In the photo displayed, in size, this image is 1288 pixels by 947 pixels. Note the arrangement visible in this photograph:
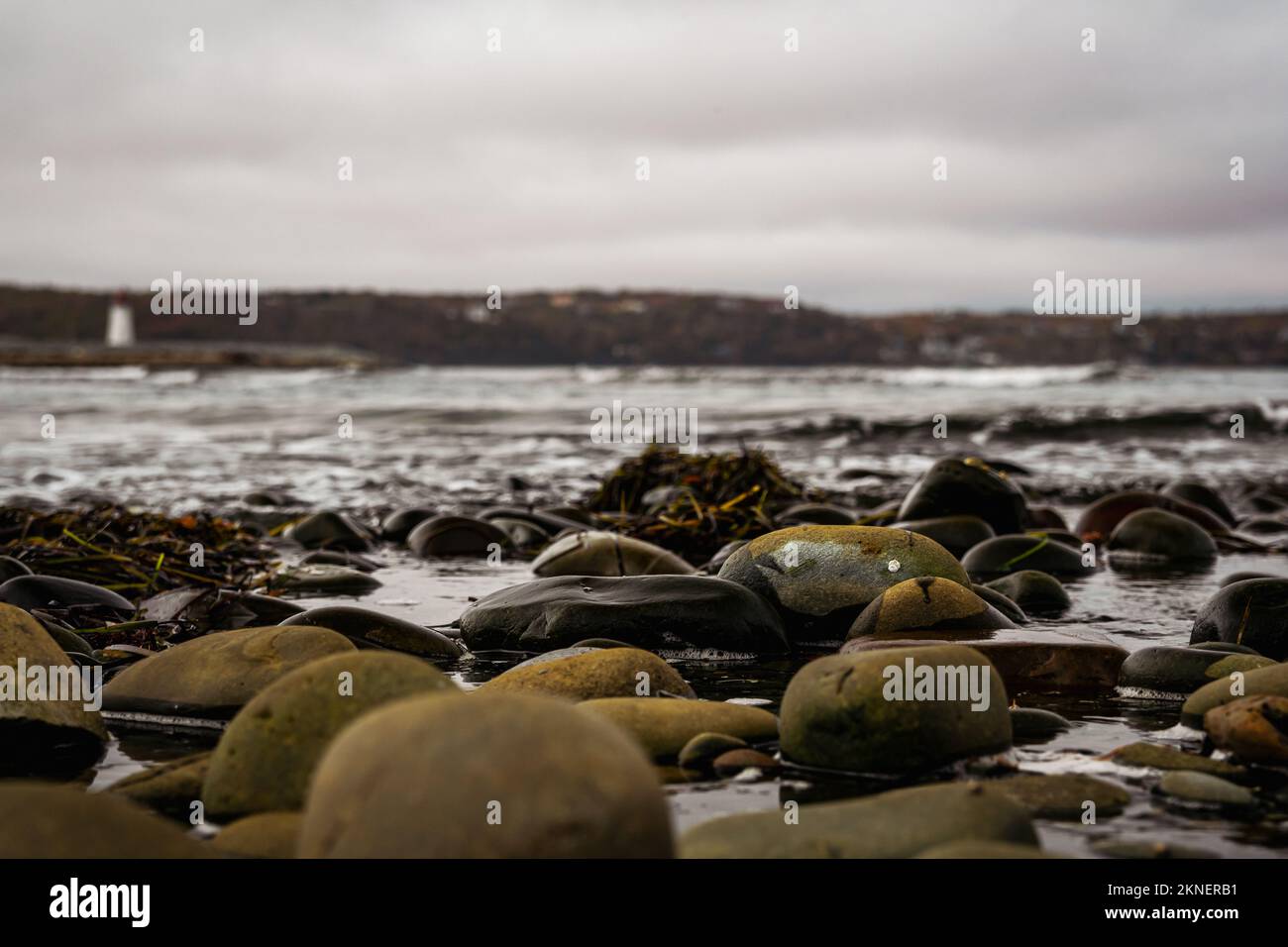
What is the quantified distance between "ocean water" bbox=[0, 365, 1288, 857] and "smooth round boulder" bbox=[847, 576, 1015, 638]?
0.28 m

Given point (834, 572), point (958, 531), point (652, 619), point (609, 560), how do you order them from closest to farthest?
point (652, 619)
point (834, 572)
point (609, 560)
point (958, 531)

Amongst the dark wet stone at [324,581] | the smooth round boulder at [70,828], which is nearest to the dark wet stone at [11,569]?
the dark wet stone at [324,581]

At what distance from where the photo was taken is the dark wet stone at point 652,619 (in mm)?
3988

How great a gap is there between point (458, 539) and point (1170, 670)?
432cm

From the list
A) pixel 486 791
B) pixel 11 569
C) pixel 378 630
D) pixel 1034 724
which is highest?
pixel 486 791

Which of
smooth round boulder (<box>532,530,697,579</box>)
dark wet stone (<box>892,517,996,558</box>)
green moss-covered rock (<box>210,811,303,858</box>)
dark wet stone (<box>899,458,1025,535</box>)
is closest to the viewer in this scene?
green moss-covered rock (<box>210,811,303,858</box>)

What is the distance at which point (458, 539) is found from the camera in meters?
6.86

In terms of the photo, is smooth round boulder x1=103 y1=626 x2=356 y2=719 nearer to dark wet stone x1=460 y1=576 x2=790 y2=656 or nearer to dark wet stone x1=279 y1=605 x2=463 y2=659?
dark wet stone x1=279 y1=605 x2=463 y2=659

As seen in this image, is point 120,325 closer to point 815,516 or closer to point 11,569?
point 815,516

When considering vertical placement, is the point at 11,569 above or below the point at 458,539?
above

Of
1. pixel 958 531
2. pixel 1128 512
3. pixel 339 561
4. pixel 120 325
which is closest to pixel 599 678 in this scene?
pixel 339 561

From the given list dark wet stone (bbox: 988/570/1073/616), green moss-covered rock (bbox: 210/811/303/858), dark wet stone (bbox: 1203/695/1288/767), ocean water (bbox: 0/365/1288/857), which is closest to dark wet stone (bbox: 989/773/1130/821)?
ocean water (bbox: 0/365/1288/857)

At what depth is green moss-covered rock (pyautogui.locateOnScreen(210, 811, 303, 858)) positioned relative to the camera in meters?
Answer: 1.97
